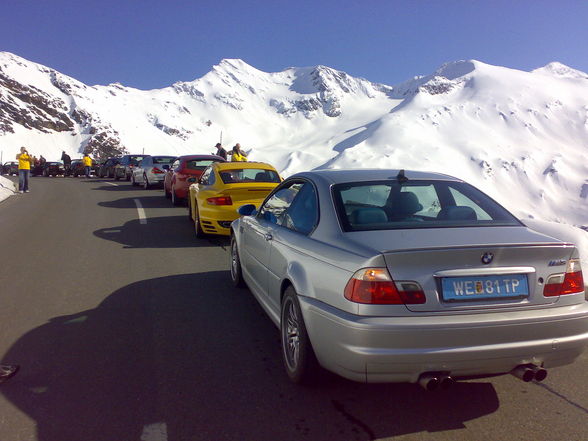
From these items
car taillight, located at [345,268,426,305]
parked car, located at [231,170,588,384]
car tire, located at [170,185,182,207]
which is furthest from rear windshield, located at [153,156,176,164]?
car taillight, located at [345,268,426,305]

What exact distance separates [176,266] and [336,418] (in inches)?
176

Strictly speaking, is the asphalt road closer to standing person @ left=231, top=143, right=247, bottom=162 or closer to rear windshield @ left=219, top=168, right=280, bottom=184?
rear windshield @ left=219, top=168, right=280, bottom=184

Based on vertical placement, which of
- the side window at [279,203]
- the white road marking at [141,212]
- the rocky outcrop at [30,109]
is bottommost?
Answer: the white road marking at [141,212]

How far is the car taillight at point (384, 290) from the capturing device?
282 cm

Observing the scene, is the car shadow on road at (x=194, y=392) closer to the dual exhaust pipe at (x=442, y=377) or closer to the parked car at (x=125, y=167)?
the dual exhaust pipe at (x=442, y=377)

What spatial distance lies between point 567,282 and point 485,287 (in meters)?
0.59

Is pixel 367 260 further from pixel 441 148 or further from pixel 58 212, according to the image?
pixel 441 148

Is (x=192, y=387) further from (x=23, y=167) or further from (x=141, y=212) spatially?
(x=23, y=167)

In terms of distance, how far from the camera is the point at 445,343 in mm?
2785

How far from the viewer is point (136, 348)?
4105mm

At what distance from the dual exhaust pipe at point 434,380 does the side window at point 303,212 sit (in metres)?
1.26

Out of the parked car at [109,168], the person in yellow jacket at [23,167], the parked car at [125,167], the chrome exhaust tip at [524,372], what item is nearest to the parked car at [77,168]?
the parked car at [109,168]

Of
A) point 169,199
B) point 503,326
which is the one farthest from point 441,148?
point 503,326

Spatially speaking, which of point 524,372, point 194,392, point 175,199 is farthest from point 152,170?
point 524,372
